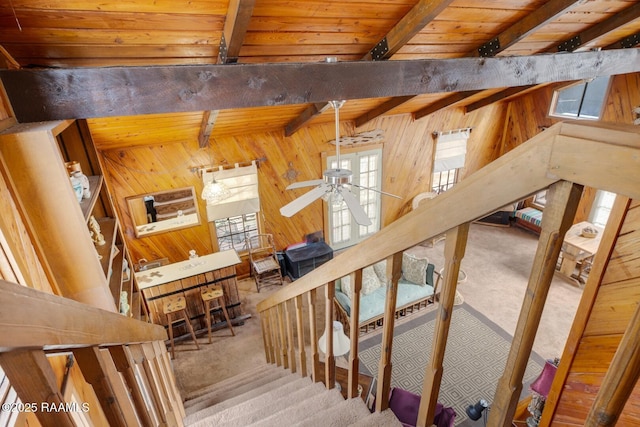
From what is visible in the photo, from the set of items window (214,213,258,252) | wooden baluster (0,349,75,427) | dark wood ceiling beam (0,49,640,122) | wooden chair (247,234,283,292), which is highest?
dark wood ceiling beam (0,49,640,122)

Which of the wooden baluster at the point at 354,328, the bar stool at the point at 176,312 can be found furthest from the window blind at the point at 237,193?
the wooden baluster at the point at 354,328

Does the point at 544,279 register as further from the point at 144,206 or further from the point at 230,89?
the point at 144,206

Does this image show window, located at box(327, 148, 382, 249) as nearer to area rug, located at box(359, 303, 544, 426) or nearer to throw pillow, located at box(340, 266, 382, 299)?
throw pillow, located at box(340, 266, 382, 299)

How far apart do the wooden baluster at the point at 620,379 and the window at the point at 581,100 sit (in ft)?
25.3

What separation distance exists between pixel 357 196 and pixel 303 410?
5391mm

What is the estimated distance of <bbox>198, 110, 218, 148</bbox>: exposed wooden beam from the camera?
3945mm

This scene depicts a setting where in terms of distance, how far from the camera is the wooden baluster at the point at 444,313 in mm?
795

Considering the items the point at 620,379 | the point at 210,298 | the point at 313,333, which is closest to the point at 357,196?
the point at 210,298

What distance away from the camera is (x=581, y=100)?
261 inches

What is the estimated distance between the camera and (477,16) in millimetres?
3100

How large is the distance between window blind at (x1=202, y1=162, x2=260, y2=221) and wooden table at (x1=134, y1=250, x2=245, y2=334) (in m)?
1.05

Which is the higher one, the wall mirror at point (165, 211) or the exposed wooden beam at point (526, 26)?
the exposed wooden beam at point (526, 26)

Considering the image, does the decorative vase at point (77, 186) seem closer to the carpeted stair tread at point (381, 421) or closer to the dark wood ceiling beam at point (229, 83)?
the dark wood ceiling beam at point (229, 83)

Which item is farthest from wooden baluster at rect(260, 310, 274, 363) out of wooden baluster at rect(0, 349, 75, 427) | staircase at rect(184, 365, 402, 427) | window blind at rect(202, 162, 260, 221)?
wooden baluster at rect(0, 349, 75, 427)
